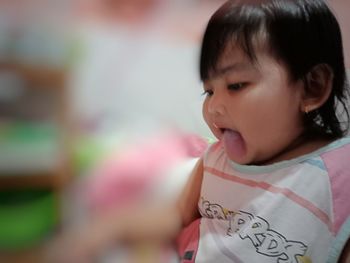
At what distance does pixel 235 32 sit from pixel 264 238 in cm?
22

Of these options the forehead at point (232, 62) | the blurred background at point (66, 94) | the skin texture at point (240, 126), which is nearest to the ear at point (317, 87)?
the skin texture at point (240, 126)

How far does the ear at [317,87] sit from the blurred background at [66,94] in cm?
23

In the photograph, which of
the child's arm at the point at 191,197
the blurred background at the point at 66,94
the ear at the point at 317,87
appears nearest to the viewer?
the blurred background at the point at 66,94

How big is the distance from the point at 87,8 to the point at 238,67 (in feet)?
0.54

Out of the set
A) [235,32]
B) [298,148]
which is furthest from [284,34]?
[298,148]

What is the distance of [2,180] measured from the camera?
196mm

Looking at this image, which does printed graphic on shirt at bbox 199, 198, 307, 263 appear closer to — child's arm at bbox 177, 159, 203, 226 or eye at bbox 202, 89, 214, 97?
child's arm at bbox 177, 159, 203, 226

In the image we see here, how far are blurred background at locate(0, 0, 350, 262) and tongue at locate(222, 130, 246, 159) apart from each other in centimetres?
16

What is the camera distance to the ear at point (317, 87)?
1.41 feet

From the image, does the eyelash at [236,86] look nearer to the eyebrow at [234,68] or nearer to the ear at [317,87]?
the eyebrow at [234,68]

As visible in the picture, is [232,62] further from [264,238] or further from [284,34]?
[264,238]

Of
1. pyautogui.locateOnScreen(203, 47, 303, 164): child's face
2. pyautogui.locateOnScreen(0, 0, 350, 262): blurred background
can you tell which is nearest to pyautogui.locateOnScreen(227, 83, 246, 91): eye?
pyautogui.locateOnScreen(203, 47, 303, 164): child's face

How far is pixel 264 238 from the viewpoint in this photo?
41 cm

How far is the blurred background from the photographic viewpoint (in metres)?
0.19
